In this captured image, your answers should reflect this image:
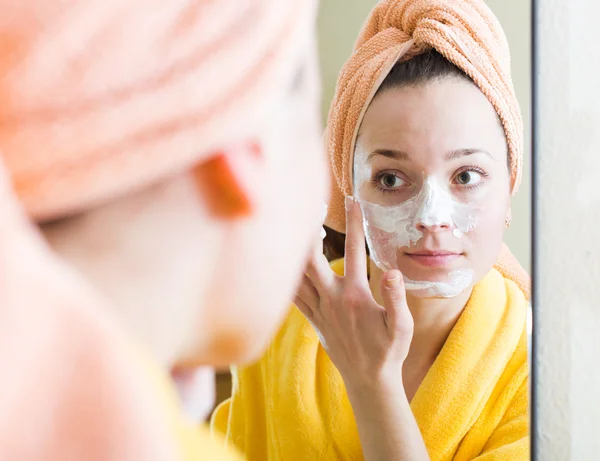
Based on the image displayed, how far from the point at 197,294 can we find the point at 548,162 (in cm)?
48

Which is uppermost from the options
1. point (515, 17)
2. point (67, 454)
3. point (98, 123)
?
point (515, 17)

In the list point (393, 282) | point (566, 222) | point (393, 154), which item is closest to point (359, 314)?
point (393, 282)

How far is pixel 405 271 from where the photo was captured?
21.5 inches

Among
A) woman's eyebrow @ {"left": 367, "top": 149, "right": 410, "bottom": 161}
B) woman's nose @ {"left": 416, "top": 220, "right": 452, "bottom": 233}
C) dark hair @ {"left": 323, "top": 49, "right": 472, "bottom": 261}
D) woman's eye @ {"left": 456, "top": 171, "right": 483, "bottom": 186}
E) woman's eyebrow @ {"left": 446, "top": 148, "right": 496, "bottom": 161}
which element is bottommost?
woman's nose @ {"left": 416, "top": 220, "right": 452, "bottom": 233}

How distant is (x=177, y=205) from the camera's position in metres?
0.24

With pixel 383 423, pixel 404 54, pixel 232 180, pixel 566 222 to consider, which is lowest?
pixel 383 423

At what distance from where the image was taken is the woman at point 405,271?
1.67ft

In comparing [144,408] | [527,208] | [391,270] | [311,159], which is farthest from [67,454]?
[527,208]

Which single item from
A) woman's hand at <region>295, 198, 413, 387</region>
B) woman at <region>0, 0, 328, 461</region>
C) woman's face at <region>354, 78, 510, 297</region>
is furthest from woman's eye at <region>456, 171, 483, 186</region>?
woman at <region>0, 0, 328, 461</region>

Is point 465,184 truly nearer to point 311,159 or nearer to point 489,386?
point 489,386

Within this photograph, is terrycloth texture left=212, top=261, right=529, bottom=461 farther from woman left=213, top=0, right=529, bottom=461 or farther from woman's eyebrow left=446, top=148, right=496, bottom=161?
woman's eyebrow left=446, top=148, right=496, bottom=161

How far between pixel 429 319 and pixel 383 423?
11 cm

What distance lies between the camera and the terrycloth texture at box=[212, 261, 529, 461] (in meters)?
0.53

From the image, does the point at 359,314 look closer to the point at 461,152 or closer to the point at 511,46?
the point at 461,152
